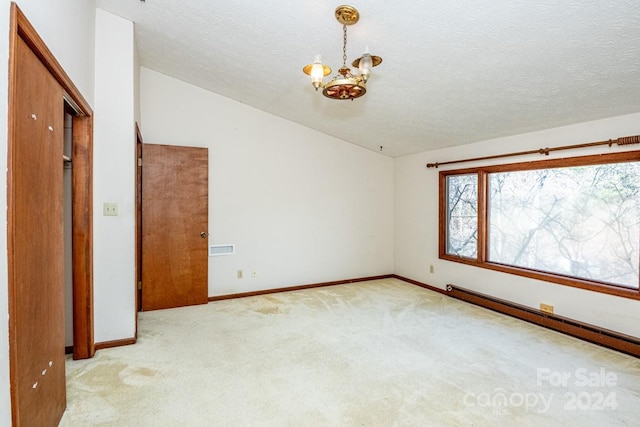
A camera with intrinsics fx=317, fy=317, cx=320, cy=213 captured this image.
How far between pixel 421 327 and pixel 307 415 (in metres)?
1.79

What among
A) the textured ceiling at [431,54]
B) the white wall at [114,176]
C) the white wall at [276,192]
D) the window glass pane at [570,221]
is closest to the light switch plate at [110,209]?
the white wall at [114,176]

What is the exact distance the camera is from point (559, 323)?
10.5 ft

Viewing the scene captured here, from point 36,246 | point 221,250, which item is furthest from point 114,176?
point 221,250

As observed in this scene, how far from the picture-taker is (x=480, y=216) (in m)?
4.13

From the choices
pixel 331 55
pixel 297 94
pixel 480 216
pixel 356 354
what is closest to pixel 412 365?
pixel 356 354

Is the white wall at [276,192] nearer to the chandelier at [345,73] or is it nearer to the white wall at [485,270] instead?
the white wall at [485,270]

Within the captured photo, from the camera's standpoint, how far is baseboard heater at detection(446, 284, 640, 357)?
2.74m

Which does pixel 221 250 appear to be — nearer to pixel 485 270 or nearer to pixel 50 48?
pixel 50 48

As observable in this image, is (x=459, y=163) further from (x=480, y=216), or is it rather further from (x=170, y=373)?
(x=170, y=373)

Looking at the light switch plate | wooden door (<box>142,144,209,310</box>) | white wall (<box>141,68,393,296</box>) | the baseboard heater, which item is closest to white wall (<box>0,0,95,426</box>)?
the light switch plate

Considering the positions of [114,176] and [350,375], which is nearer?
[350,375]

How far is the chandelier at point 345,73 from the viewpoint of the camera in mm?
1897

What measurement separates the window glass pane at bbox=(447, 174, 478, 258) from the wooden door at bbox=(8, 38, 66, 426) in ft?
14.2

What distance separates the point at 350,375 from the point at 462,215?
9.67 feet
